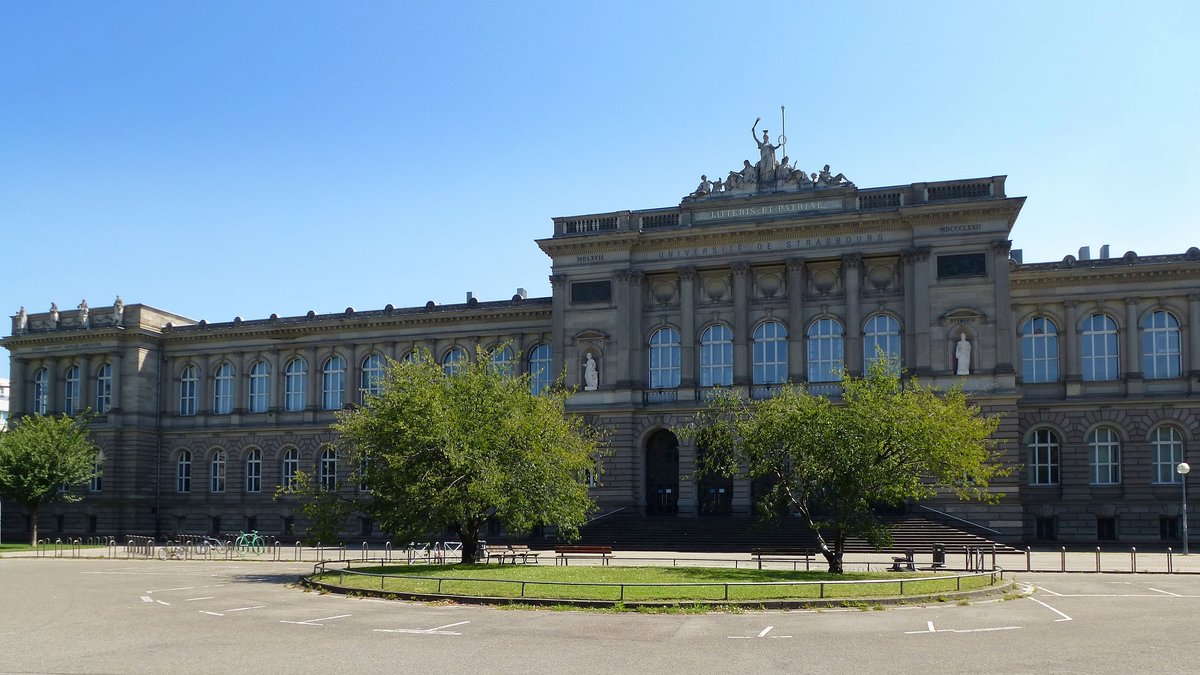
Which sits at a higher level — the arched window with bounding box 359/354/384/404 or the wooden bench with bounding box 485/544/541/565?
the arched window with bounding box 359/354/384/404

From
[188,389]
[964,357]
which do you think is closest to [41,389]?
[188,389]

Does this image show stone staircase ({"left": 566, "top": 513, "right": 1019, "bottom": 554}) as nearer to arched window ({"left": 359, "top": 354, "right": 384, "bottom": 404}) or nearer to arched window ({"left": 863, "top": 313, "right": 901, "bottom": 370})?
arched window ({"left": 863, "top": 313, "right": 901, "bottom": 370})

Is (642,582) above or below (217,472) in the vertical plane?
below

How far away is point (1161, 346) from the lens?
204 feet

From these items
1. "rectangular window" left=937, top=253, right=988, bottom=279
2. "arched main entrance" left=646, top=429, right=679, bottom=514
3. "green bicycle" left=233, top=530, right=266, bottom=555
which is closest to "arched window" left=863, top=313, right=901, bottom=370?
"rectangular window" left=937, top=253, right=988, bottom=279

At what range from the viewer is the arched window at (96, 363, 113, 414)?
270 feet

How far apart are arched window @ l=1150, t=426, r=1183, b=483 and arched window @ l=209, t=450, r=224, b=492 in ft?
203

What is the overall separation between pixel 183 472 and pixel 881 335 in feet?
171

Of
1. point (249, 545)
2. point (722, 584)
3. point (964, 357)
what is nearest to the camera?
point (722, 584)

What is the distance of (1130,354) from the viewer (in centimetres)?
6203

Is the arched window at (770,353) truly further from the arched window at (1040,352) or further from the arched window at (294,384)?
the arched window at (294,384)

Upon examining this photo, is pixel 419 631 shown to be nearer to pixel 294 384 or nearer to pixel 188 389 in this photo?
pixel 294 384

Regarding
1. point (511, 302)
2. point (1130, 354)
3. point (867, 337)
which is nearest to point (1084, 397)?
point (1130, 354)

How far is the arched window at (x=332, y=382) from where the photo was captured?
79.8 m
